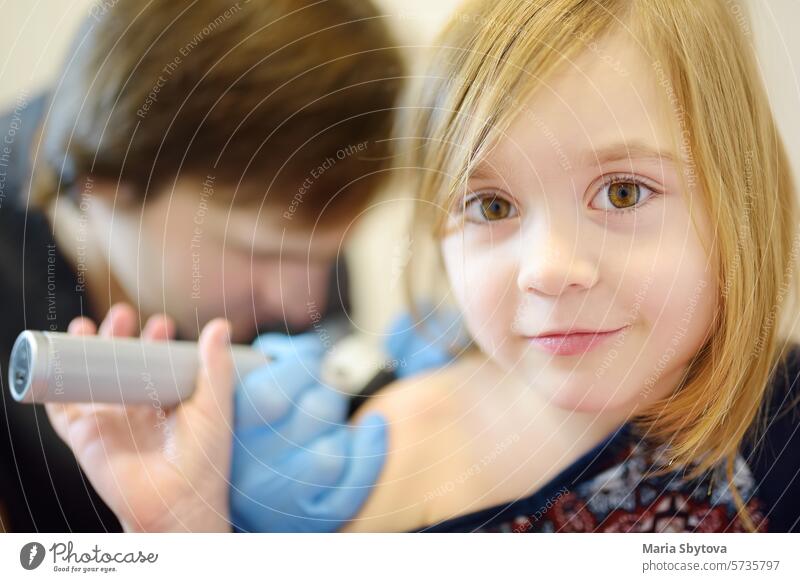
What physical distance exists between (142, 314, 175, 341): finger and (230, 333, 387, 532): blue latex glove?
0.20 ft

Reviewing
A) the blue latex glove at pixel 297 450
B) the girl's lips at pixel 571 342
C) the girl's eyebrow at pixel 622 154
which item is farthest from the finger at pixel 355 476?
the girl's eyebrow at pixel 622 154

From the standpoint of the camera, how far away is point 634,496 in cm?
58

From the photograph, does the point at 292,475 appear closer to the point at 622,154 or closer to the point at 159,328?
the point at 159,328

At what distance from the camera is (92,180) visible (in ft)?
1.80

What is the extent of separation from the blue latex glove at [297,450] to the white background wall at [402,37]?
6cm

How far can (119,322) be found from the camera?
0.55m

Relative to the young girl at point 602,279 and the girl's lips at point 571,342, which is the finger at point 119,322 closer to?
the young girl at point 602,279

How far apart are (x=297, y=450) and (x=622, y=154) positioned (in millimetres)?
302

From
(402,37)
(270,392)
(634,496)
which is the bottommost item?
(634,496)

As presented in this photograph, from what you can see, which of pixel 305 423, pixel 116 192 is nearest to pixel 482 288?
pixel 305 423

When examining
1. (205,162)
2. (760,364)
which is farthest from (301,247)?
(760,364)

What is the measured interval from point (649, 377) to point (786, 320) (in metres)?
0.11

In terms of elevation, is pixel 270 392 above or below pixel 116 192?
below

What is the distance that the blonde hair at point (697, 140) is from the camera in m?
0.54
